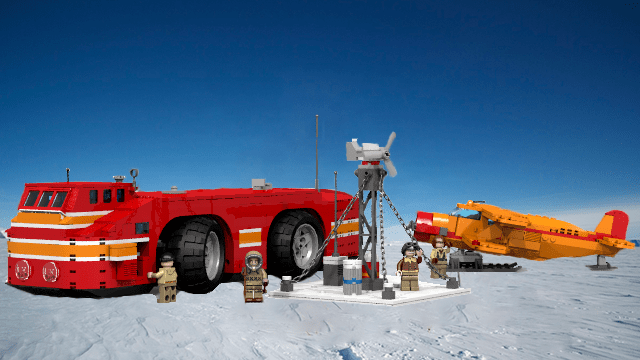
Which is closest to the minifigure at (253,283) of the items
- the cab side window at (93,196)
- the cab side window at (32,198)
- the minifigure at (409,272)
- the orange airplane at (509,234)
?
the minifigure at (409,272)

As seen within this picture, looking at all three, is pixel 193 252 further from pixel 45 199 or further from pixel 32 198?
pixel 32 198

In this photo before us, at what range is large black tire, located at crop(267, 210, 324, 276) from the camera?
1503 cm

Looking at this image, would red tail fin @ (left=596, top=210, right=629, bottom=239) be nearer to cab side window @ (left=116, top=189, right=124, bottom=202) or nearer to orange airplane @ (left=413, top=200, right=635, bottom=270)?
orange airplane @ (left=413, top=200, right=635, bottom=270)

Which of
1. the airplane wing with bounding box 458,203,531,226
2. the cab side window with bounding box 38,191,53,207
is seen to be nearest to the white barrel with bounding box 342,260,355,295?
the cab side window with bounding box 38,191,53,207

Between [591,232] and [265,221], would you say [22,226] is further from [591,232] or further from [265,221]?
[591,232]

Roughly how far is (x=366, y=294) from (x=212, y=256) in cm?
381

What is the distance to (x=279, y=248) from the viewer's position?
15000 millimetres

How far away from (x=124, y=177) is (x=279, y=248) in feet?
14.0

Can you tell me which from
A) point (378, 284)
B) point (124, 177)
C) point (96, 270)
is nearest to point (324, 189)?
point (378, 284)

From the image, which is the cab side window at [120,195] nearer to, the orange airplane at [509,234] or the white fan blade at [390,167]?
the white fan blade at [390,167]

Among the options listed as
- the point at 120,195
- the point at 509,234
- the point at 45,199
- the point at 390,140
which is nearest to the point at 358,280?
the point at 390,140

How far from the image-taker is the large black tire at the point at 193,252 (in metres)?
12.7

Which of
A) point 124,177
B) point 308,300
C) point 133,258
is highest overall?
point 124,177

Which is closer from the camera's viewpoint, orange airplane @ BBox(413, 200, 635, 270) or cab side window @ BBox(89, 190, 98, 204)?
cab side window @ BBox(89, 190, 98, 204)
